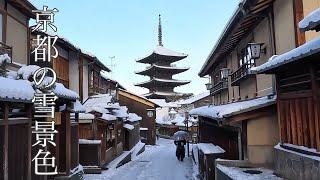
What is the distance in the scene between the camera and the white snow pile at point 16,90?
745 cm

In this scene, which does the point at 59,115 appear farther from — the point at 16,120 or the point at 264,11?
the point at 264,11

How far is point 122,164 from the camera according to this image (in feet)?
76.8

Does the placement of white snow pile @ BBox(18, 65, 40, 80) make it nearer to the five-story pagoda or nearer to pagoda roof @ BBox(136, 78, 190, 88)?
the five-story pagoda

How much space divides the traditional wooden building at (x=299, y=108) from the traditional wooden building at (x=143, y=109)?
33.8m

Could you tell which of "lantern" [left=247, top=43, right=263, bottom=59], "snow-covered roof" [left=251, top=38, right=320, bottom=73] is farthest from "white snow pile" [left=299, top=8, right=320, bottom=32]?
"lantern" [left=247, top=43, right=263, bottom=59]

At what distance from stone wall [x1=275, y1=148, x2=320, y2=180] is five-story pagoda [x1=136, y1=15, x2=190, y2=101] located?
5161cm

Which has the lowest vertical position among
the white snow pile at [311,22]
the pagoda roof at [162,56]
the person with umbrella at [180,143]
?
the person with umbrella at [180,143]

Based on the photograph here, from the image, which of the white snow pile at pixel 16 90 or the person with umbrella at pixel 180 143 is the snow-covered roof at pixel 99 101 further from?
the white snow pile at pixel 16 90

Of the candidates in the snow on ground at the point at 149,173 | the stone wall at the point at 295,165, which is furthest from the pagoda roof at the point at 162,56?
the stone wall at the point at 295,165

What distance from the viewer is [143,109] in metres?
44.1

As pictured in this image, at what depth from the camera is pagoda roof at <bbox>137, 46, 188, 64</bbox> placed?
6119cm

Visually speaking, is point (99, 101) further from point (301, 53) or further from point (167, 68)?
point (167, 68)

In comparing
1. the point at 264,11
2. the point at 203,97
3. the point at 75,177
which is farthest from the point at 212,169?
the point at 203,97

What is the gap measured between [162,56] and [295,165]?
2123 inches
